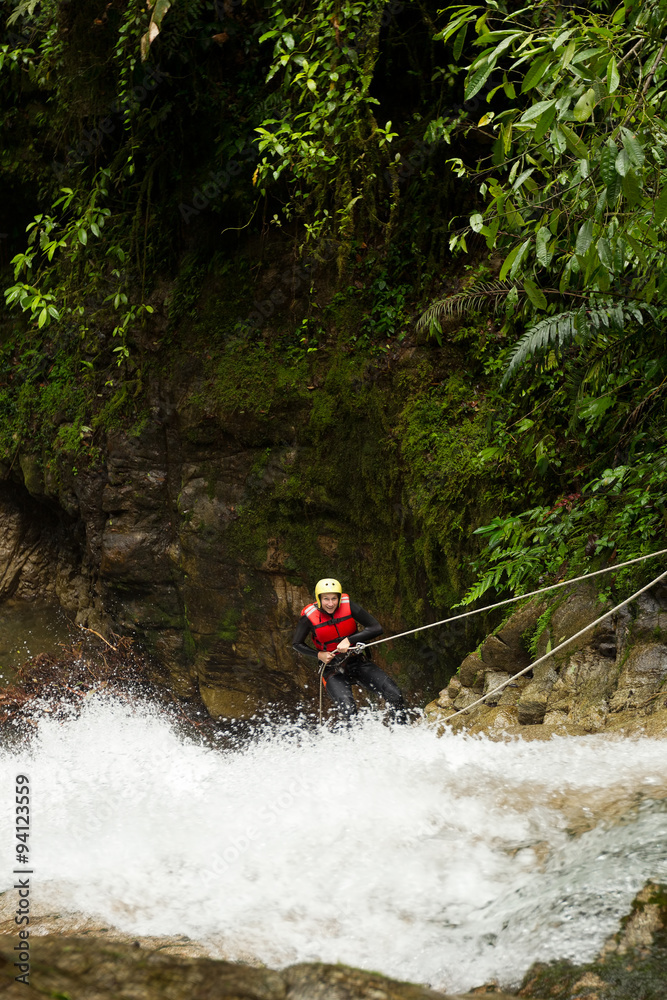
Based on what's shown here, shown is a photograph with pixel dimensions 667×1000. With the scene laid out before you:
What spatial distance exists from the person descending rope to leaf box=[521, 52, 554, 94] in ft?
14.7

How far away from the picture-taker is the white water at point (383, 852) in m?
2.57

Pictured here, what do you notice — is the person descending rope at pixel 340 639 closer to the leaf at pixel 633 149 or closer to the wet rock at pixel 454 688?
the wet rock at pixel 454 688

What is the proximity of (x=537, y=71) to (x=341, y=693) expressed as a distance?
500 cm

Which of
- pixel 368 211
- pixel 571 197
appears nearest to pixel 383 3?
pixel 368 211

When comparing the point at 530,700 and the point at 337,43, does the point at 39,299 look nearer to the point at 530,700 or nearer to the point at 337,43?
the point at 337,43

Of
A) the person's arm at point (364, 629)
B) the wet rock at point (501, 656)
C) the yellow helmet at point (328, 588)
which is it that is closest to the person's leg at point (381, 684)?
the person's arm at point (364, 629)

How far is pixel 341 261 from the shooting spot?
807 cm

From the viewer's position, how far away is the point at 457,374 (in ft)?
24.5

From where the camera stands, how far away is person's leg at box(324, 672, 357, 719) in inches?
240

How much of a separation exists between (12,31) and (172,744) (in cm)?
965

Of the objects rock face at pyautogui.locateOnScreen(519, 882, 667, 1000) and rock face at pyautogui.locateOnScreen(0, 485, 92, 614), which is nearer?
rock face at pyautogui.locateOnScreen(519, 882, 667, 1000)

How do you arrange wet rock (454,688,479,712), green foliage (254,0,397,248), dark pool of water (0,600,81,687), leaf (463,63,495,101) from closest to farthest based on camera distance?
1. leaf (463,63,495,101)
2. wet rock (454,688,479,712)
3. green foliage (254,0,397,248)
4. dark pool of water (0,600,81,687)

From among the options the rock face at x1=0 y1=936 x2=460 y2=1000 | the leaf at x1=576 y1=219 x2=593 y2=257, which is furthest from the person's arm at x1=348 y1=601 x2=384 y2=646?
the leaf at x1=576 y1=219 x2=593 y2=257

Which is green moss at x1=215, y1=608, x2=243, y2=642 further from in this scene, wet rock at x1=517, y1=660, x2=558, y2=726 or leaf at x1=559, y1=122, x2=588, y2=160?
leaf at x1=559, y1=122, x2=588, y2=160
